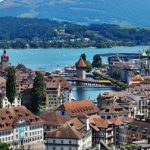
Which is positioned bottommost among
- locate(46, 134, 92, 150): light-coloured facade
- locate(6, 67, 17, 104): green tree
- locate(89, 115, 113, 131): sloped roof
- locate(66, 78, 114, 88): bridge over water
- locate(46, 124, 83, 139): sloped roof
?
locate(66, 78, 114, 88): bridge over water

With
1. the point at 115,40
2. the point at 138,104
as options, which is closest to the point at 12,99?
the point at 138,104

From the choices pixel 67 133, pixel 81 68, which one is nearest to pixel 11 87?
pixel 67 133

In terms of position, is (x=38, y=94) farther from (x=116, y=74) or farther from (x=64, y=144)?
(x=116, y=74)

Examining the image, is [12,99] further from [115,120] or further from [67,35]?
[67,35]

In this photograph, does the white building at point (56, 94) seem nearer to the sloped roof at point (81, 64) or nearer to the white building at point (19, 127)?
A: the white building at point (19, 127)

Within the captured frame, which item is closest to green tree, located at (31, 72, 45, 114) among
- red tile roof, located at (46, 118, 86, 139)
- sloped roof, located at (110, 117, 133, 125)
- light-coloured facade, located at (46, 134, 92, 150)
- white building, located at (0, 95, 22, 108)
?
white building, located at (0, 95, 22, 108)

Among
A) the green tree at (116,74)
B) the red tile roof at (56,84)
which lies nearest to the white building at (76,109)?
the red tile roof at (56,84)

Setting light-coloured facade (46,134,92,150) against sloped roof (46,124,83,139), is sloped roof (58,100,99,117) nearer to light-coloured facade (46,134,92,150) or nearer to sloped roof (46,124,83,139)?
sloped roof (46,124,83,139)
